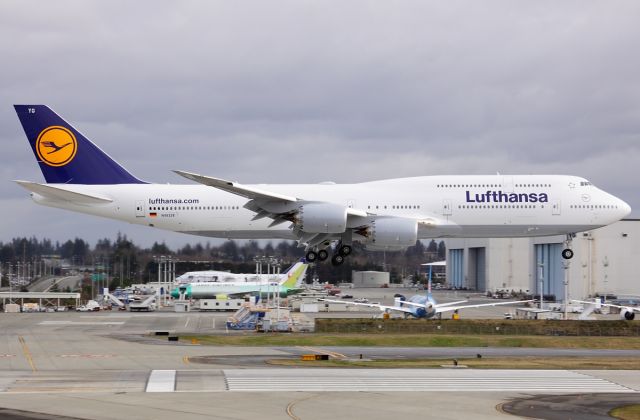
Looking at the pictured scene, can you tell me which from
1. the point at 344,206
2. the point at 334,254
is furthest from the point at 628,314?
the point at 344,206

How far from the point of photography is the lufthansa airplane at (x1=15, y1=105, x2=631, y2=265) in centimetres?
6212

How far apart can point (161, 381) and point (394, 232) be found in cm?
2580

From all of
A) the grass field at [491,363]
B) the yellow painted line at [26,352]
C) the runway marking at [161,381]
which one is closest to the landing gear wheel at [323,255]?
the grass field at [491,363]

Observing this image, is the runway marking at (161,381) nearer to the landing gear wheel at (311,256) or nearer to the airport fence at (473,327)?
the landing gear wheel at (311,256)

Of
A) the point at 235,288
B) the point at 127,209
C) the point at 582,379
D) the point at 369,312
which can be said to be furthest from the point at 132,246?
the point at 582,379

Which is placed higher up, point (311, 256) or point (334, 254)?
point (334, 254)

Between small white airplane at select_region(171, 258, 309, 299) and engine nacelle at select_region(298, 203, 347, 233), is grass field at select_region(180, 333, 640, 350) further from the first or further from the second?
small white airplane at select_region(171, 258, 309, 299)

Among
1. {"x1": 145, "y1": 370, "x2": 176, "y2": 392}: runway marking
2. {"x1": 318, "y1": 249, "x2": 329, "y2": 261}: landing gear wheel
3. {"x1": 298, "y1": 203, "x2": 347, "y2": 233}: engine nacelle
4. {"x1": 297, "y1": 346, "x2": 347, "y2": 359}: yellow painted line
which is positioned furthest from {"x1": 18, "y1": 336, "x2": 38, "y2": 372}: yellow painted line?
{"x1": 318, "y1": 249, "x2": 329, "y2": 261}: landing gear wheel

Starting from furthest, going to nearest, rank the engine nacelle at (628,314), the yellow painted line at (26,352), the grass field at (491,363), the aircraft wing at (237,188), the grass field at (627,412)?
the engine nacelle at (628,314), the aircraft wing at (237,188), the grass field at (491,363), the yellow painted line at (26,352), the grass field at (627,412)

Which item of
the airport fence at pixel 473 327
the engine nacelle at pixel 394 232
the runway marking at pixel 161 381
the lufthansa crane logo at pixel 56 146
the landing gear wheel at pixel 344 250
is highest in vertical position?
the lufthansa crane logo at pixel 56 146

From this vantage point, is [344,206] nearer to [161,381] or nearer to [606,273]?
[161,381]

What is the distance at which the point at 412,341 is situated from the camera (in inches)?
2566

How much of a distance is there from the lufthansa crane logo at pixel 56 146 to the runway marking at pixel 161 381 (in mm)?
28900

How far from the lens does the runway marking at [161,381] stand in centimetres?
3684
